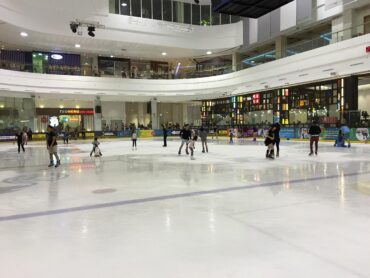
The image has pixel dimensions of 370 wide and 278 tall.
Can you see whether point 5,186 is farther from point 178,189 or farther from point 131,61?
point 131,61

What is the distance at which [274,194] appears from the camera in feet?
20.2

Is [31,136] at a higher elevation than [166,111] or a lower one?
lower

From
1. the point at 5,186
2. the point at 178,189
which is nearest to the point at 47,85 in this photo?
the point at 5,186

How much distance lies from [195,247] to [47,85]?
31.7 metres

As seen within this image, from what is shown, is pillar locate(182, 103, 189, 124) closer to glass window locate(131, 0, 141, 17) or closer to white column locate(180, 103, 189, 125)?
white column locate(180, 103, 189, 125)

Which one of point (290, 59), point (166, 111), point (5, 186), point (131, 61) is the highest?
point (131, 61)

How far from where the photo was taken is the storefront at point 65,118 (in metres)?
36.2

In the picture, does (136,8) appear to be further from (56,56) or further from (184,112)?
(184,112)

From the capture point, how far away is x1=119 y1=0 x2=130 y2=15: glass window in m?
32.0

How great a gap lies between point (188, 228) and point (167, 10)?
34.0 m

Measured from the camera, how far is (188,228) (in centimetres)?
417

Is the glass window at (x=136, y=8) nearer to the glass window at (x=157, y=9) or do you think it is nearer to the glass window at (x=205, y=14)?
the glass window at (x=157, y=9)

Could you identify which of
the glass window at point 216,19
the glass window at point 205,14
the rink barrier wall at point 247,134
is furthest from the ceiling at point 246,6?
the glass window at point 205,14

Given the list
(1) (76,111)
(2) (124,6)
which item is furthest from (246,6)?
(1) (76,111)
